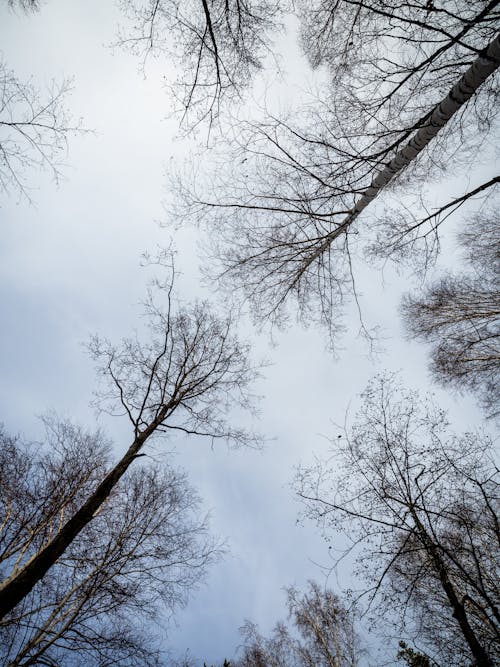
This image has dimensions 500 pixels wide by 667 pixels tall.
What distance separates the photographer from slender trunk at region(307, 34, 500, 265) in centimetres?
265

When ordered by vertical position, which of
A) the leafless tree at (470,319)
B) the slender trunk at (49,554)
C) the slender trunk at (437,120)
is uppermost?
the leafless tree at (470,319)

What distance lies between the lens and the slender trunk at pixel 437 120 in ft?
8.70

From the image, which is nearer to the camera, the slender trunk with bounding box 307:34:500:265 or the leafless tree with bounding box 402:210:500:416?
the slender trunk with bounding box 307:34:500:265

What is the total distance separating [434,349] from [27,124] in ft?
31.4

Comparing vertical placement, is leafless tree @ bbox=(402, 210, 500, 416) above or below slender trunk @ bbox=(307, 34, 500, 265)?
above

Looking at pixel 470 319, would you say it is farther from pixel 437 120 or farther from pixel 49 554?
pixel 49 554

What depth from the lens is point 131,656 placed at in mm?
6027

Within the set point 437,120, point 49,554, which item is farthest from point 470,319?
point 49,554

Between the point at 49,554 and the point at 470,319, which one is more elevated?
the point at 470,319

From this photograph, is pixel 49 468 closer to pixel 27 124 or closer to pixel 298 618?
pixel 27 124

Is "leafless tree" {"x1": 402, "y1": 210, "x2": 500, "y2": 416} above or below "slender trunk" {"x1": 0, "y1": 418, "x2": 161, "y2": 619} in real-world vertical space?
above

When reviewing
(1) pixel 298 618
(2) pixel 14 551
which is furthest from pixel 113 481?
(1) pixel 298 618

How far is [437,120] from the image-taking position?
3.15m

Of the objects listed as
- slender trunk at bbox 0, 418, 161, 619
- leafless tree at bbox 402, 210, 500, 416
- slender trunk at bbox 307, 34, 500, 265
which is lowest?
slender trunk at bbox 0, 418, 161, 619
